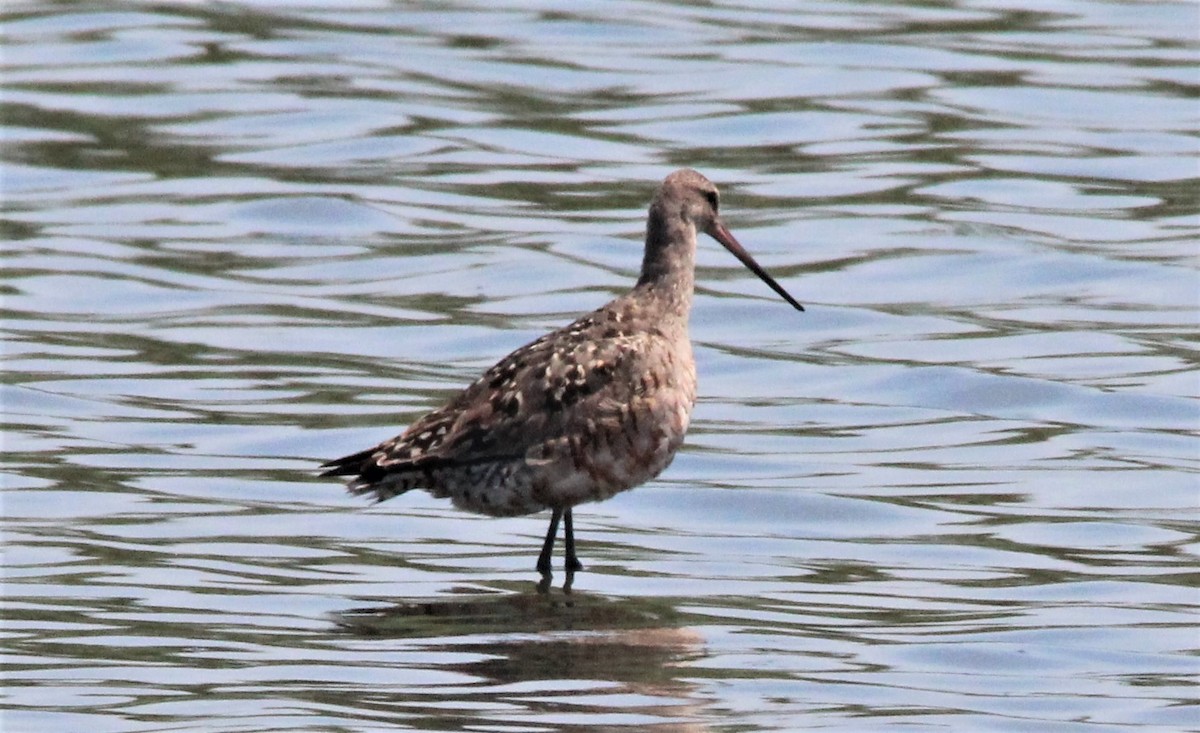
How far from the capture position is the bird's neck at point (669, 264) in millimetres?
12055

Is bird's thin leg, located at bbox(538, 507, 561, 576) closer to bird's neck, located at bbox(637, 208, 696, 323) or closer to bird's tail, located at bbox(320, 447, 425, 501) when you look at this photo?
bird's tail, located at bbox(320, 447, 425, 501)

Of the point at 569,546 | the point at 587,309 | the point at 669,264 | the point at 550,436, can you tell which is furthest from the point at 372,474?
the point at 587,309

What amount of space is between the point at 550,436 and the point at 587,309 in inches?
233

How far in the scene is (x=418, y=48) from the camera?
2395cm

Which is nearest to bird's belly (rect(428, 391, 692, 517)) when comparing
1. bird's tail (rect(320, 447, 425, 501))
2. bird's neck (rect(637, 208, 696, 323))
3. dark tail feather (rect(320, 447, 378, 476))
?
bird's tail (rect(320, 447, 425, 501))

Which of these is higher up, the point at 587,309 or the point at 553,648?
the point at 553,648

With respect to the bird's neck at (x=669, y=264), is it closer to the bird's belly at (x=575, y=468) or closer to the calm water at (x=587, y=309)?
the bird's belly at (x=575, y=468)

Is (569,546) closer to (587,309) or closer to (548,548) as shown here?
(548,548)

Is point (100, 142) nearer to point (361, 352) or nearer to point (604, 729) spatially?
point (361, 352)

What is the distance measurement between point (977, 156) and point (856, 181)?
3.76ft

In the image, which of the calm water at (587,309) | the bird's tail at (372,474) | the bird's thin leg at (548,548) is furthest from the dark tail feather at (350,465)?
the bird's thin leg at (548,548)

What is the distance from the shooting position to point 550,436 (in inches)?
442

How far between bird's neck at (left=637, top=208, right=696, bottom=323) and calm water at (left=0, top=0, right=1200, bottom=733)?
1.11 metres

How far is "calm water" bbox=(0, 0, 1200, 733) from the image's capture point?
9.62 metres
